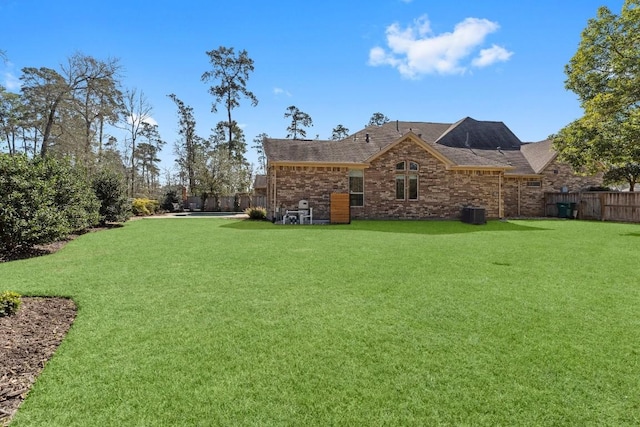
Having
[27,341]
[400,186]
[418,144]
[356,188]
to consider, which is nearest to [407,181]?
[400,186]

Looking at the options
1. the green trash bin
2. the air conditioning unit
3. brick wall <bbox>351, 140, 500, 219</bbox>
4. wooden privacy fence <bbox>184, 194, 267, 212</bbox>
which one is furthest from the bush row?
the green trash bin

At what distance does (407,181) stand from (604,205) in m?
11.0

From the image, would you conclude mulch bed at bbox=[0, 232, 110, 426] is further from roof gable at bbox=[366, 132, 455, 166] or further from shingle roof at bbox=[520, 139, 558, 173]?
shingle roof at bbox=[520, 139, 558, 173]

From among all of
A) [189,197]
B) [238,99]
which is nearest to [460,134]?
[238,99]

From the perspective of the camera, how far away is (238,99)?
3488 cm

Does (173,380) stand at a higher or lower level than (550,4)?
lower

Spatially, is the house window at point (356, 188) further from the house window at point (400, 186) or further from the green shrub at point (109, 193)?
the green shrub at point (109, 193)

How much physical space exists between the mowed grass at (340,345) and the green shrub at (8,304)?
2.06 ft

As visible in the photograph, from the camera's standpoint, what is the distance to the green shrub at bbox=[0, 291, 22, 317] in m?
3.95

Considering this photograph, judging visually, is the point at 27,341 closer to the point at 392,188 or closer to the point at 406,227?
the point at 406,227

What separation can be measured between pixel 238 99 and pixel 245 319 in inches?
1348

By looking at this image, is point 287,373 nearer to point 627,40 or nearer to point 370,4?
point 370,4

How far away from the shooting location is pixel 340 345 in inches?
129

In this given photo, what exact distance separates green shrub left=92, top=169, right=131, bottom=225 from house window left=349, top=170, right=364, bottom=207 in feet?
35.5
